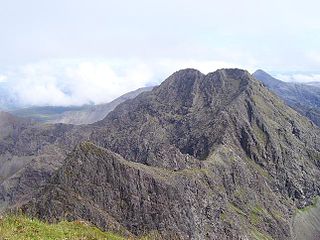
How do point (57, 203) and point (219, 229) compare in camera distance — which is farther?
point (219, 229)

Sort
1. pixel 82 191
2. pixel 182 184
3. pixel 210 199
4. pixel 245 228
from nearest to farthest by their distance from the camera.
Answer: pixel 82 191 → pixel 182 184 → pixel 210 199 → pixel 245 228

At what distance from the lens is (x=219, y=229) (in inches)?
6796

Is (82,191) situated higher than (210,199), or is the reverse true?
(82,191)

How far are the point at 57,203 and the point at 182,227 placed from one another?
124 feet

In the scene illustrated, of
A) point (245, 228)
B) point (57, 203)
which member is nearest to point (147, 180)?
point (57, 203)

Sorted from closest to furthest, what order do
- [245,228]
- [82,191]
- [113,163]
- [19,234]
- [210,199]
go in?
1. [19,234]
2. [82,191]
3. [113,163]
4. [210,199]
5. [245,228]

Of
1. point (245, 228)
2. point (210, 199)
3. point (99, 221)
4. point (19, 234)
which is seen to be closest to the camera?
point (19, 234)

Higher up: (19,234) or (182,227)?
(19,234)

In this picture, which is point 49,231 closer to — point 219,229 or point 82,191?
point 82,191

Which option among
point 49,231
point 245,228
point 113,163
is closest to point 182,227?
point 113,163

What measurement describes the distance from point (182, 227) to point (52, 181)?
40.0 metres

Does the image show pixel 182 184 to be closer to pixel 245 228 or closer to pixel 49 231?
pixel 245 228

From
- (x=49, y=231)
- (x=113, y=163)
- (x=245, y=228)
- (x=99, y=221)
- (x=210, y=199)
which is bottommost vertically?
(x=245, y=228)

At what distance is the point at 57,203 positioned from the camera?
453 ft
